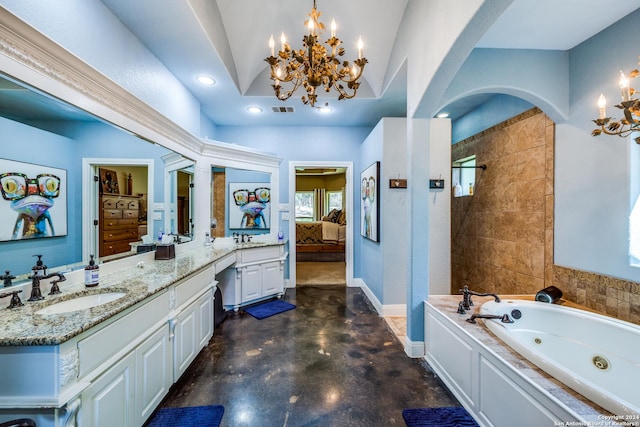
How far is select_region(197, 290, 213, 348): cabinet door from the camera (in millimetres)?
2328

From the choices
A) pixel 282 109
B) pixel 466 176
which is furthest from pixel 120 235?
pixel 466 176

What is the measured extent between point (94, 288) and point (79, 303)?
10 cm

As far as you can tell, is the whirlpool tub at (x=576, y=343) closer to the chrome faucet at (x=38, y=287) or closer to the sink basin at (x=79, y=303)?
the sink basin at (x=79, y=303)

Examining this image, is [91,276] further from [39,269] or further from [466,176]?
[466,176]

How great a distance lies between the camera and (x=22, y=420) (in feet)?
3.07

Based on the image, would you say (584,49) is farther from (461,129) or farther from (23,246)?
(23,246)

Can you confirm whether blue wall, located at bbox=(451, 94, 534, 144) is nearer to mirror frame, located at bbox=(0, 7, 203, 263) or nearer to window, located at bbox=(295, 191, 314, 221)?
mirror frame, located at bbox=(0, 7, 203, 263)

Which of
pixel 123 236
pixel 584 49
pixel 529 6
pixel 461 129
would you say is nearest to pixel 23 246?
pixel 123 236

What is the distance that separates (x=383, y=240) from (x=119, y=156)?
2.87 metres

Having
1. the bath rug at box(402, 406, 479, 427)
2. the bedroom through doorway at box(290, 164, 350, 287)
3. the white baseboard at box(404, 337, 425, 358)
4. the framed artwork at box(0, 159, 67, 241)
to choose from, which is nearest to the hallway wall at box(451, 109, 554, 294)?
the white baseboard at box(404, 337, 425, 358)

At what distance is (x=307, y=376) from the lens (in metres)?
2.10

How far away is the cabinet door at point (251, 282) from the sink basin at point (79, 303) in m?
1.83

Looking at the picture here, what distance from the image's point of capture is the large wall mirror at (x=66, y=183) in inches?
52.9

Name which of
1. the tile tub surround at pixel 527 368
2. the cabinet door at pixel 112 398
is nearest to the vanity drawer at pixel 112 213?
the cabinet door at pixel 112 398
